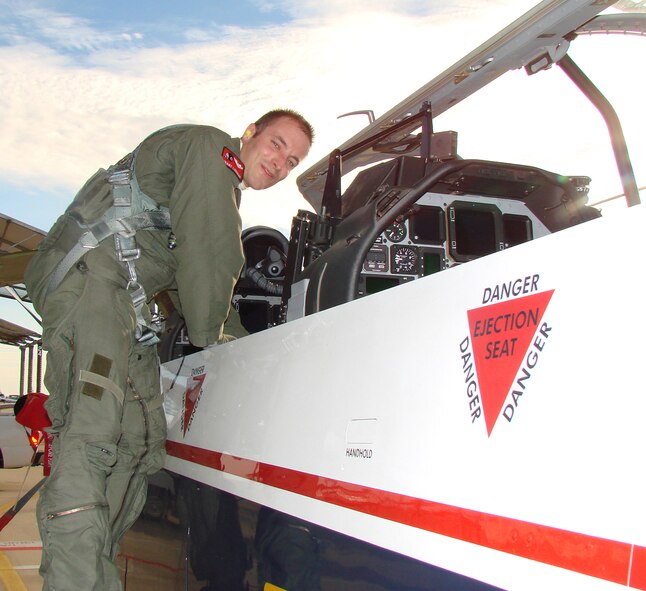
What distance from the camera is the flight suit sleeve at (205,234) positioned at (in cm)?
195

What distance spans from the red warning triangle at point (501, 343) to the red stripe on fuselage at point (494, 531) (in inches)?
5.0

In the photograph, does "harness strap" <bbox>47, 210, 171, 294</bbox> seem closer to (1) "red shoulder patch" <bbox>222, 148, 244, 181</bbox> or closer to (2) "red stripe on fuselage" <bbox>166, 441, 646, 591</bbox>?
(1) "red shoulder patch" <bbox>222, 148, 244, 181</bbox>

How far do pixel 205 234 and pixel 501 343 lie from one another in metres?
1.21

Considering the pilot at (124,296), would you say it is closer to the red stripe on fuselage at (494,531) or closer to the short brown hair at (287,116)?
the short brown hair at (287,116)

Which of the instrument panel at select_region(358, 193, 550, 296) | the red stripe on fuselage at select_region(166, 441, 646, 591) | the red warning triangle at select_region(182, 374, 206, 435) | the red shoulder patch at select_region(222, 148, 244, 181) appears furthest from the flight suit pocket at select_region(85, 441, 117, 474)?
the instrument panel at select_region(358, 193, 550, 296)

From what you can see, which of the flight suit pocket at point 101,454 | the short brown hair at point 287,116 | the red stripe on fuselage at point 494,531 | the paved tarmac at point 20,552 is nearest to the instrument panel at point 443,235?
the short brown hair at point 287,116

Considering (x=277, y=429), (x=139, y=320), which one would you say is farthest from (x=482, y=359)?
(x=139, y=320)

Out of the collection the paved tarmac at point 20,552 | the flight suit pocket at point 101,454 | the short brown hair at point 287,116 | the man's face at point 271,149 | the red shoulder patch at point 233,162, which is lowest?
the paved tarmac at point 20,552

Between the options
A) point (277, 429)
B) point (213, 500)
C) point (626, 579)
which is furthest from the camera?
point (213, 500)

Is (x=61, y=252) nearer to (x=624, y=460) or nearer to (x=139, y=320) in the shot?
(x=139, y=320)

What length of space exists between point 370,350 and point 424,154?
1258 millimetres

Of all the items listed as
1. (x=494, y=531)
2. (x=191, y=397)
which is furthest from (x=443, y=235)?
(x=494, y=531)

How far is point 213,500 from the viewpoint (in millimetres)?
1722

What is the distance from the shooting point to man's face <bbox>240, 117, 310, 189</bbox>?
221 cm
